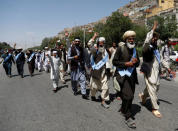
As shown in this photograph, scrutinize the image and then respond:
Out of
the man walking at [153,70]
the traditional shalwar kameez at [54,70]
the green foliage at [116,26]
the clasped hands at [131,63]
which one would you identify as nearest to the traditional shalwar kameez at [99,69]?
the man walking at [153,70]

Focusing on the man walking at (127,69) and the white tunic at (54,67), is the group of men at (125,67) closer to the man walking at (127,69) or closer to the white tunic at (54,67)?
the man walking at (127,69)

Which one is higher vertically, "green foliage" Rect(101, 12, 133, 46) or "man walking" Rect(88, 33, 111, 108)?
"green foliage" Rect(101, 12, 133, 46)

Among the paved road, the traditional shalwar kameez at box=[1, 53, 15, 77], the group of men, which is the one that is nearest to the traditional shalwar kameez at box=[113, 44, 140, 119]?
the group of men

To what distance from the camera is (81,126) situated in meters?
3.53

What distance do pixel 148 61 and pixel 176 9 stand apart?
48.0 metres

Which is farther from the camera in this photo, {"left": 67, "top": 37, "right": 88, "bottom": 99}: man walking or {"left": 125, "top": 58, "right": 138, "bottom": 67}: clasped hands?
{"left": 67, "top": 37, "right": 88, "bottom": 99}: man walking

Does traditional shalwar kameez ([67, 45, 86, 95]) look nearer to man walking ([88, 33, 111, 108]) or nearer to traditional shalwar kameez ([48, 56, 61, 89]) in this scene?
man walking ([88, 33, 111, 108])

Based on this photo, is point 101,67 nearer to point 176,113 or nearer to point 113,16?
point 176,113

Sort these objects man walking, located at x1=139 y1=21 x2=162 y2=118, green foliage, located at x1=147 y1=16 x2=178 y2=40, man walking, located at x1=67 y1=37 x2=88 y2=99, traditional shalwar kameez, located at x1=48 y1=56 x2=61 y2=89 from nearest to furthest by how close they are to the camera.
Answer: man walking, located at x1=139 y1=21 x2=162 y2=118 < man walking, located at x1=67 y1=37 x2=88 y2=99 < traditional shalwar kameez, located at x1=48 y1=56 x2=61 y2=89 < green foliage, located at x1=147 y1=16 x2=178 y2=40

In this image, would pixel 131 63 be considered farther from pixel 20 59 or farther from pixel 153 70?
pixel 20 59

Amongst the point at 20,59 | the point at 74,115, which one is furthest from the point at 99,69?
the point at 20,59

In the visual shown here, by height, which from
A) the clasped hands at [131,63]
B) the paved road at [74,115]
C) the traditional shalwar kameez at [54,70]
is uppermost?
the clasped hands at [131,63]

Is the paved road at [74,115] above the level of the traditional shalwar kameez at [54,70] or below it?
below

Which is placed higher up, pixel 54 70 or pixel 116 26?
pixel 116 26
